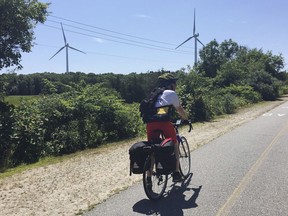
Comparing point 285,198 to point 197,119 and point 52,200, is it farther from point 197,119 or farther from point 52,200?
point 197,119

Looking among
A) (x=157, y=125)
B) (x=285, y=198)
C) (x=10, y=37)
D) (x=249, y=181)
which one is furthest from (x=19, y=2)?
(x=285, y=198)

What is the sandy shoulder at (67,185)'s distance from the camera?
5742 millimetres

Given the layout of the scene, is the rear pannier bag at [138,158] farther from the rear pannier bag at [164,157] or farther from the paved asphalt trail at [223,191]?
the paved asphalt trail at [223,191]

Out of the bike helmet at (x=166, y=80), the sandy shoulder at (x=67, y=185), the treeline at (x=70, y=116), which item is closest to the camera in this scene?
the sandy shoulder at (x=67, y=185)

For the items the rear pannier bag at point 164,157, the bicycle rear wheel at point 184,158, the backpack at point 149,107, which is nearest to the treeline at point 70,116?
the bicycle rear wheel at point 184,158

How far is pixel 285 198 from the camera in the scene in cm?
599

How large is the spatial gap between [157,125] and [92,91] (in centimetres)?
820

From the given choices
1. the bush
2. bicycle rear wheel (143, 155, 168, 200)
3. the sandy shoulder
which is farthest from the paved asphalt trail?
the bush

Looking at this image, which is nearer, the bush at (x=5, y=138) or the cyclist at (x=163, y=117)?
the cyclist at (x=163, y=117)

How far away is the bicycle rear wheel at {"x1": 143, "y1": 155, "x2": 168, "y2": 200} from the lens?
5.88 metres

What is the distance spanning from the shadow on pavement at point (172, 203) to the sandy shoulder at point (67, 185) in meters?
0.75

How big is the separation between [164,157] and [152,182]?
0.50 m

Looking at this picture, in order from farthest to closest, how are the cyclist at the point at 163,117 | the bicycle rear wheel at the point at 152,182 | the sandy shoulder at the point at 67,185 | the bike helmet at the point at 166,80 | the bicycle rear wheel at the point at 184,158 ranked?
1. the bicycle rear wheel at the point at 184,158
2. the bike helmet at the point at 166,80
3. the cyclist at the point at 163,117
4. the bicycle rear wheel at the point at 152,182
5. the sandy shoulder at the point at 67,185

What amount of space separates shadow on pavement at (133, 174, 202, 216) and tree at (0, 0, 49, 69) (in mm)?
7785
